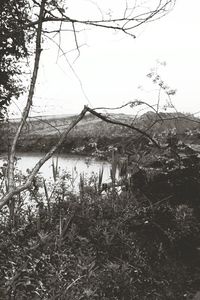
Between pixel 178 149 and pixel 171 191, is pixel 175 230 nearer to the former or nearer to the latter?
pixel 171 191

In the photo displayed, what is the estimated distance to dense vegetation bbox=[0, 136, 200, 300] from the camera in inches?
169

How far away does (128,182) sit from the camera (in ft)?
21.3

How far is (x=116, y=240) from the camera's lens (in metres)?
5.30

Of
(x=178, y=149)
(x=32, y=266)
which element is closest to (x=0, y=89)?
(x=178, y=149)

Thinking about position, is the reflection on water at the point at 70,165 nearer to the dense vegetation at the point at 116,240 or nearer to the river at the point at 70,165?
the river at the point at 70,165

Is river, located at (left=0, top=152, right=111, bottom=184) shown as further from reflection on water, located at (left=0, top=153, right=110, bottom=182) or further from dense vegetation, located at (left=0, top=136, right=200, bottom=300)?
dense vegetation, located at (left=0, top=136, right=200, bottom=300)

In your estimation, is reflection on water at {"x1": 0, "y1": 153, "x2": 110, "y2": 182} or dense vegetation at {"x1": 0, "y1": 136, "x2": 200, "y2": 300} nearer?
dense vegetation at {"x1": 0, "y1": 136, "x2": 200, "y2": 300}

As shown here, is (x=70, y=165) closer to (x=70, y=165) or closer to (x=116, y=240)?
(x=70, y=165)

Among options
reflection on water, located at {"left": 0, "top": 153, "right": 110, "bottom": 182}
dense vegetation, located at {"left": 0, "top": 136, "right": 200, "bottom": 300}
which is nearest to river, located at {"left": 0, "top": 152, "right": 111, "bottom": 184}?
reflection on water, located at {"left": 0, "top": 153, "right": 110, "bottom": 182}

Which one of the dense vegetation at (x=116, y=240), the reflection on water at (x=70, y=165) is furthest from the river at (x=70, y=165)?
the dense vegetation at (x=116, y=240)

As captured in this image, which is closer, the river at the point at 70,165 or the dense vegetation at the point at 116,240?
the dense vegetation at the point at 116,240

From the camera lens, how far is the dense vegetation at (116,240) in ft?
14.1

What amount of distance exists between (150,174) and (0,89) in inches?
141

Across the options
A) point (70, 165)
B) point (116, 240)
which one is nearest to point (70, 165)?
point (70, 165)
